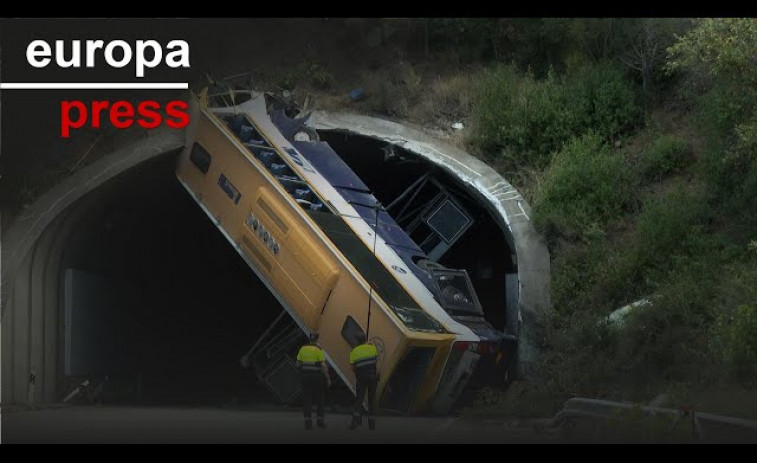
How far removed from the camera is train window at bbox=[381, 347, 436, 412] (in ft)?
60.3

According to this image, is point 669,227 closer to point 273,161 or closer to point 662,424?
point 273,161

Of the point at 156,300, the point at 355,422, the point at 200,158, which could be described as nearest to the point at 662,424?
the point at 355,422

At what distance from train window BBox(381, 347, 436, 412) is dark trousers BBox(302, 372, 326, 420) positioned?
2291 millimetres

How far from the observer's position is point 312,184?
20328 mm

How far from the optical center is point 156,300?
26.7 metres

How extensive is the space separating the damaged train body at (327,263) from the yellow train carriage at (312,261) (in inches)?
0.8

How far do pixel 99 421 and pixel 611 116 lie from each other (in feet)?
39.2

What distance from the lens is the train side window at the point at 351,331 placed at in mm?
18328

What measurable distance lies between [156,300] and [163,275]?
0.59 meters

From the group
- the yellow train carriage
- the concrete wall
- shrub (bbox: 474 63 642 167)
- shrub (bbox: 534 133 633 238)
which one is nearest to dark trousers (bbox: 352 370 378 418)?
the yellow train carriage

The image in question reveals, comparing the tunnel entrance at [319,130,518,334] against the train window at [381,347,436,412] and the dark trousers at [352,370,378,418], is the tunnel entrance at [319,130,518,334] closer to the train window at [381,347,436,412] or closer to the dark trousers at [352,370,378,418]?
the train window at [381,347,436,412]

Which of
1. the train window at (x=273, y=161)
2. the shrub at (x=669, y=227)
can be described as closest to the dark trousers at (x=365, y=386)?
the train window at (x=273, y=161)

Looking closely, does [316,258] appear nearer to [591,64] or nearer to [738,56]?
[738,56]

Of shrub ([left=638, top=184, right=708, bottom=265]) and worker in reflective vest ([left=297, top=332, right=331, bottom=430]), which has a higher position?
shrub ([left=638, top=184, right=708, bottom=265])
